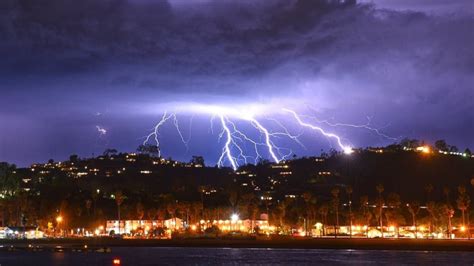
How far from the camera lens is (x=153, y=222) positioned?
139250 millimetres

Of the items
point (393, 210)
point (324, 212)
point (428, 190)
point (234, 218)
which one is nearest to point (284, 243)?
point (324, 212)

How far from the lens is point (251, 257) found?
271 ft

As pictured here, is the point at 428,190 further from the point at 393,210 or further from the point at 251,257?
the point at 251,257

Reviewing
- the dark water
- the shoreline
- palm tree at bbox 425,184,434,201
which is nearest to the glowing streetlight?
the shoreline

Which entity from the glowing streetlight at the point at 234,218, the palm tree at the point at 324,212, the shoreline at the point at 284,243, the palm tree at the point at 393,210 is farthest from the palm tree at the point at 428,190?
the shoreline at the point at 284,243

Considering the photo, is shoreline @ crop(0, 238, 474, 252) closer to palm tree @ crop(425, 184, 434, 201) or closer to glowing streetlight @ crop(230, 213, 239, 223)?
glowing streetlight @ crop(230, 213, 239, 223)

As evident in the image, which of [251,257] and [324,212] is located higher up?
[324,212]

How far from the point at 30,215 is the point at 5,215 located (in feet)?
29.7

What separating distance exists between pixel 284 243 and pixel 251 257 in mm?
18987

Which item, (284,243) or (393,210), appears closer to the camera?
(284,243)

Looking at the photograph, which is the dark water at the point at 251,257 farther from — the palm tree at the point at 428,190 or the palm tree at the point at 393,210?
the palm tree at the point at 428,190

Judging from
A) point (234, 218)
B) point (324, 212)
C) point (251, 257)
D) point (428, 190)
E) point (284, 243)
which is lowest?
point (251, 257)

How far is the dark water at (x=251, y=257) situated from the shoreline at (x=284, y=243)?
3.39 metres

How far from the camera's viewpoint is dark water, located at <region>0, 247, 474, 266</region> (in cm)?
7376
